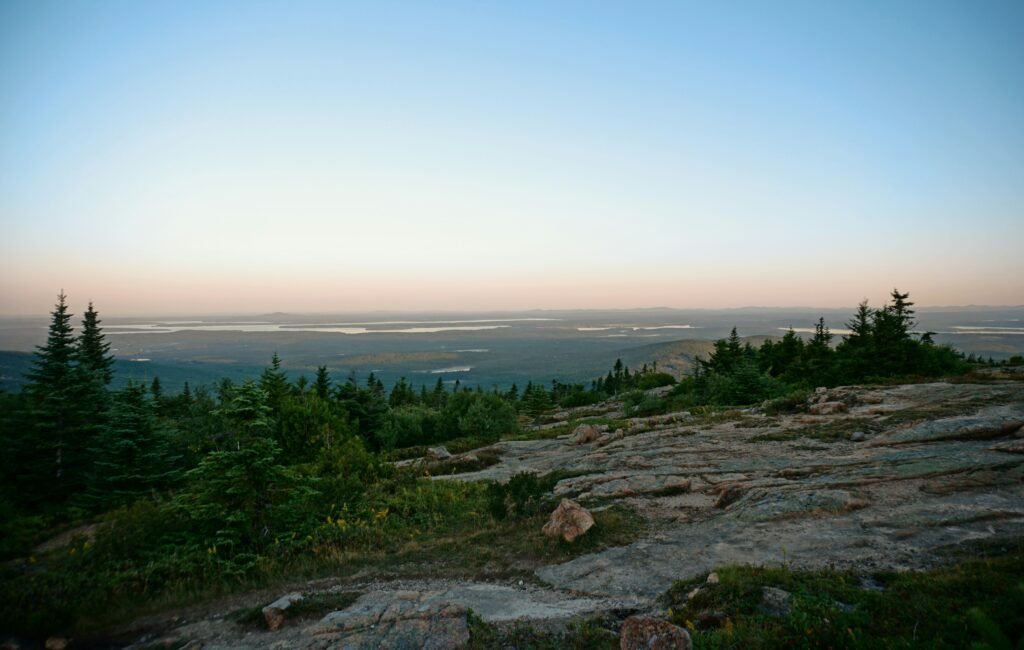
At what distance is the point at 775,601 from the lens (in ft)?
24.1

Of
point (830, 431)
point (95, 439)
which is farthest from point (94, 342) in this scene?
point (830, 431)

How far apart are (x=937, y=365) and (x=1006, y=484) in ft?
115

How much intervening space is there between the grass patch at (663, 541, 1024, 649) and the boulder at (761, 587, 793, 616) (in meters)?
0.08

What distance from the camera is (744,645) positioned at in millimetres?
6188

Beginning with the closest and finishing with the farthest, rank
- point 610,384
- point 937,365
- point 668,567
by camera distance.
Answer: point 668,567 → point 937,365 → point 610,384

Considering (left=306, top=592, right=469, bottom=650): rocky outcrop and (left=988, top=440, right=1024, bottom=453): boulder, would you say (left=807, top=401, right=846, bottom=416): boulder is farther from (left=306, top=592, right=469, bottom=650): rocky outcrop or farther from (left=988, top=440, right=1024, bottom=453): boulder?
(left=306, top=592, right=469, bottom=650): rocky outcrop

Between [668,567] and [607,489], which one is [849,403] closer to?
[607,489]

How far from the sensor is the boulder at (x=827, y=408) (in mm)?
22672

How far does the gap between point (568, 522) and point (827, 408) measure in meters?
18.6

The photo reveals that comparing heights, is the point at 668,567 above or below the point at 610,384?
above

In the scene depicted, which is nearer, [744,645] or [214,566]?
[744,645]

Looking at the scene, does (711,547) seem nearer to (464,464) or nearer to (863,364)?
(464,464)

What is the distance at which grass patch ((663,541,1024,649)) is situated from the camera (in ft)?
18.7

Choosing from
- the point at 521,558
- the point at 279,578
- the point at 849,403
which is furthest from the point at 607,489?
the point at 849,403
